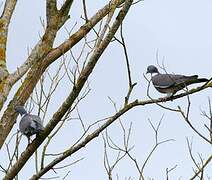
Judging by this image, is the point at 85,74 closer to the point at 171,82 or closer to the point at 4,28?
the point at 4,28

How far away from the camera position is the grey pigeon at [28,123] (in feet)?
16.7

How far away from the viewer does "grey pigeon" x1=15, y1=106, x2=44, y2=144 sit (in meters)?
5.10

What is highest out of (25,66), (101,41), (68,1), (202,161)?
(68,1)

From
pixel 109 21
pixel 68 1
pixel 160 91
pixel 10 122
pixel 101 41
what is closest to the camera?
pixel 101 41

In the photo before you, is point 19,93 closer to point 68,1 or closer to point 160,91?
point 68,1

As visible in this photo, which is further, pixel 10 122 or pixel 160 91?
pixel 160 91

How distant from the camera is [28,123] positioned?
5.46 metres

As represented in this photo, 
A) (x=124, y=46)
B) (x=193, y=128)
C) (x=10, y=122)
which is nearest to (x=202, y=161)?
(x=193, y=128)

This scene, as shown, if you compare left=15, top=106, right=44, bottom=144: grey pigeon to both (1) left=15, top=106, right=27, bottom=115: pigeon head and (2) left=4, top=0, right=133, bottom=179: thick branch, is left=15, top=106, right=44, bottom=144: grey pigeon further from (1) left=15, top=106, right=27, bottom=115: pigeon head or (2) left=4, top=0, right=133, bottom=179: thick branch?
(2) left=4, top=0, right=133, bottom=179: thick branch

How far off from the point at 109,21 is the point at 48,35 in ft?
4.38

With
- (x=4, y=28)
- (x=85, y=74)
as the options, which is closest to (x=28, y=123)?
(x=4, y=28)

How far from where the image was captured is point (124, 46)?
4.01 meters

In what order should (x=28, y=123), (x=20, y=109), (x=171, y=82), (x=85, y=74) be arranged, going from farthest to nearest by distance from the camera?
1. (x=171, y=82)
2. (x=28, y=123)
3. (x=20, y=109)
4. (x=85, y=74)

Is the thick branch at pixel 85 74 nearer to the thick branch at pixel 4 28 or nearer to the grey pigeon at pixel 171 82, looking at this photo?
the thick branch at pixel 4 28
